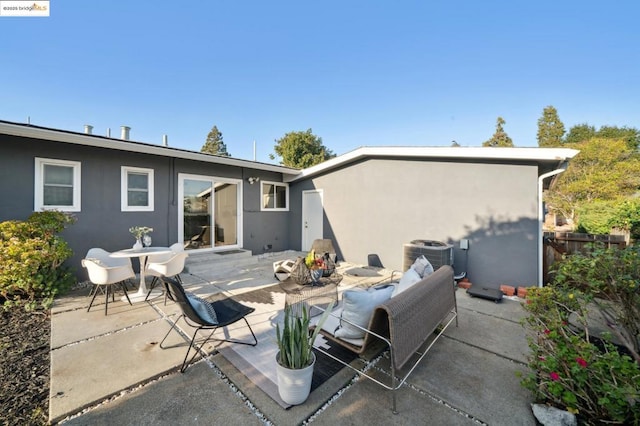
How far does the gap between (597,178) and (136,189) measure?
80.7ft

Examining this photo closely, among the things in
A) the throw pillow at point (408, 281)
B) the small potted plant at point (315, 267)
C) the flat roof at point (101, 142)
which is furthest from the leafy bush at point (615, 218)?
the flat roof at point (101, 142)

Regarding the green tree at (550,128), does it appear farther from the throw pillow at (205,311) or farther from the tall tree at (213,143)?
the tall tree at (213,143)

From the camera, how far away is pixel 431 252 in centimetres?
553

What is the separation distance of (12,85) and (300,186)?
8.19 m

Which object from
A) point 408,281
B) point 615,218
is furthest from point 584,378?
point 615,218

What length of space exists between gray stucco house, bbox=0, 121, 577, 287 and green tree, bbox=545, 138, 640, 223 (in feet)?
45.5

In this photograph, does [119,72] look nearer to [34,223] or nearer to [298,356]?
[34,223]

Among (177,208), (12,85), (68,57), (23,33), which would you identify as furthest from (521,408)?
(12,85)

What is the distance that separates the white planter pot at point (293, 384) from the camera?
2045mm

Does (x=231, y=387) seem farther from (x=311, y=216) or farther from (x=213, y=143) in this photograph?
(x=213, y=143)

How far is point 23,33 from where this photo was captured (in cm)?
542

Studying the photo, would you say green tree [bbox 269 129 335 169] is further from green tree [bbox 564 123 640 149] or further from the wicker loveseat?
green tree [bbox 564 123 640 149]

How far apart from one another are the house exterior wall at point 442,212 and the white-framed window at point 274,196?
1964mm

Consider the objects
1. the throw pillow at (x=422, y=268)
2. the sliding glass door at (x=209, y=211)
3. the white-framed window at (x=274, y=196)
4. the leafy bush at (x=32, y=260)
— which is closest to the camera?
the throw pillow at (x=422, y=268)
